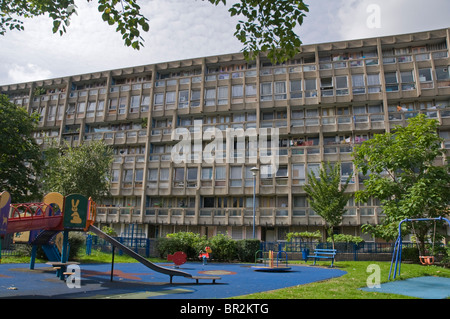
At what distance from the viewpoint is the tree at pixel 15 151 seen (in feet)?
80.7

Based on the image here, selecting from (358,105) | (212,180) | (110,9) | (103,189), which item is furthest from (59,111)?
(110,9)

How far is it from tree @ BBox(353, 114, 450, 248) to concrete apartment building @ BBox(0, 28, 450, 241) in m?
14.4

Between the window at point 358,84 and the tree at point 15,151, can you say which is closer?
the tree at point 15,151

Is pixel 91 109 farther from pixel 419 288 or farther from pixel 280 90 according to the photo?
pixel 419 288

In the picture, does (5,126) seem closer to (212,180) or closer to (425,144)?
(212,180)

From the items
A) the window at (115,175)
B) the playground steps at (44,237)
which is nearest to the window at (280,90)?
the window at (115,175)

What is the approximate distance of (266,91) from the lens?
41500 millimetres

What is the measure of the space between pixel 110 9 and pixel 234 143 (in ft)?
104

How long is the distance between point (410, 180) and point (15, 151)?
24.9 m

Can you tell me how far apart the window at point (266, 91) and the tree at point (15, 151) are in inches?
930

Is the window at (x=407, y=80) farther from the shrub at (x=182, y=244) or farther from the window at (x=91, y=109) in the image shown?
the window at (x=91, y=109)

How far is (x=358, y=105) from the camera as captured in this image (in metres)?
39.4

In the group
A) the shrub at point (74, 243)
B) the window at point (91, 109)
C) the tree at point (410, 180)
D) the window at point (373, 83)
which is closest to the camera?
the tree at point (410, 180)

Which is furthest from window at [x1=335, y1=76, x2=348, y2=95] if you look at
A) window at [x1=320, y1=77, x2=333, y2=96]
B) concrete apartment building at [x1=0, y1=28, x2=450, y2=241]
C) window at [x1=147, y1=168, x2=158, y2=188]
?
window at [x1=147, y1=168, x2=158, y2=188]
